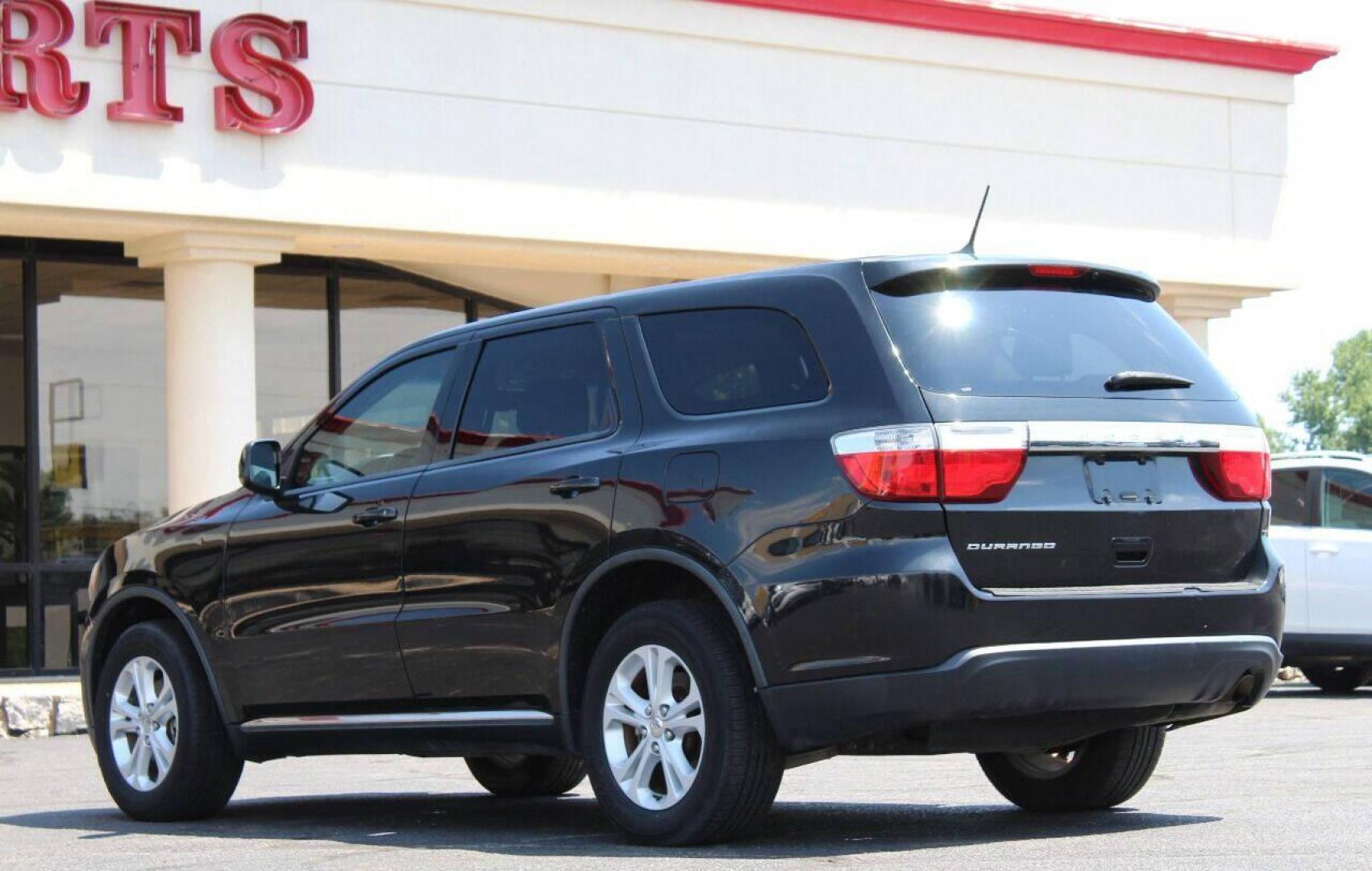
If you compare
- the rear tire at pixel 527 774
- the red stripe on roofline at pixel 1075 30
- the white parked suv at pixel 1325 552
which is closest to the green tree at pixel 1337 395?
the red stripe on roofline at pixel 1075 30

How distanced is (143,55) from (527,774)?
33.6 feet

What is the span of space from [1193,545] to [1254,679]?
50 centimetres

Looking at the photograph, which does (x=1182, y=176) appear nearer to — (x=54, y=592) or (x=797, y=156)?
(x=797, y=156)

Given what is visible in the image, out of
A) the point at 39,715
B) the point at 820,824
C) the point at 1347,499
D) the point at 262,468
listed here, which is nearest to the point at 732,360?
the point at 820,824

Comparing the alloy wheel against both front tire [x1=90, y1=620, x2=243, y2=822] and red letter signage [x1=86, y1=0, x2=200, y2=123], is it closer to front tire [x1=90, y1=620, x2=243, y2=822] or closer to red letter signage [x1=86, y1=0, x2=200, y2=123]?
front tire [x1=90, y1=620, x2=243, y2=822]

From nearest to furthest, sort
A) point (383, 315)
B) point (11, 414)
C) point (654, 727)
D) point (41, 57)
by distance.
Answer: point (654, 727) < point (41, 57) < point (11, 414) < point (383, 315)

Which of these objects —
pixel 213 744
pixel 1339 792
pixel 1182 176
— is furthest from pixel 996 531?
pixel 1182 176

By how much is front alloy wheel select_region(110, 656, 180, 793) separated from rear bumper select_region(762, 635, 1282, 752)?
3.29m

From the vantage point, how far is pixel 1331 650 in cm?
1638

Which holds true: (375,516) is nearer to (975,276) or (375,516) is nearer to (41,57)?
(975,276)

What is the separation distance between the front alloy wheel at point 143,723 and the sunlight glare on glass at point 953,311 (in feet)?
12.2

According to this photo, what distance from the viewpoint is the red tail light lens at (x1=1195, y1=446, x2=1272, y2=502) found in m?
7.00

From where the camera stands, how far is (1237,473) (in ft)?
23.2

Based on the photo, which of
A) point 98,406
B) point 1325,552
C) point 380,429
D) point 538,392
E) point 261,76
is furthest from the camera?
point 98,406
